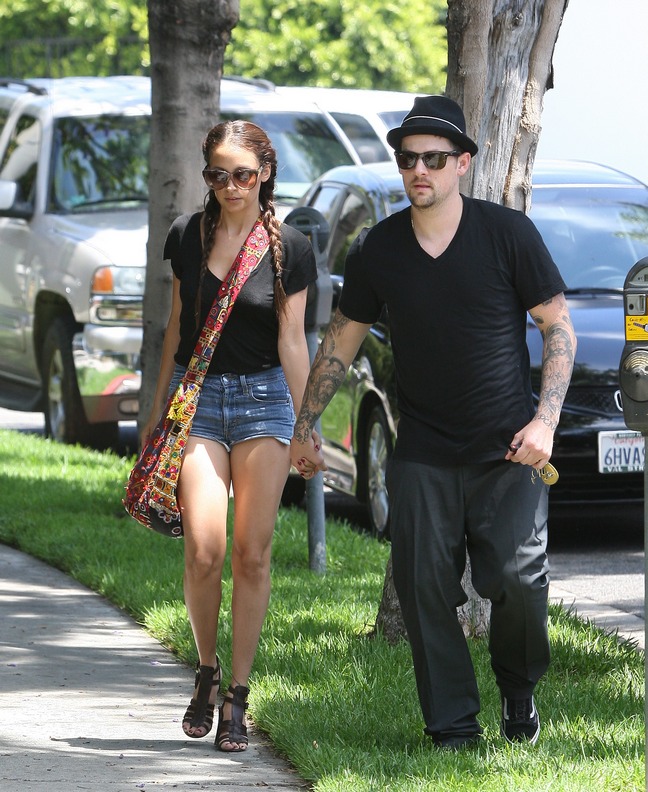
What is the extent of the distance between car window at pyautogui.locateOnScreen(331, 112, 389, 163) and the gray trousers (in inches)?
333

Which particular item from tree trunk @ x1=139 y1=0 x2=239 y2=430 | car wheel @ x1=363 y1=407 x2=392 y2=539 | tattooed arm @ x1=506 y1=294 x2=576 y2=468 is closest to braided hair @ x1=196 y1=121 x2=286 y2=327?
tattooed arm @ x1=506 y1=294 x2=576 y2=468

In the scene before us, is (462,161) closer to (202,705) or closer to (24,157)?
(202,705)

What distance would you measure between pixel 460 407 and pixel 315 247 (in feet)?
8.59

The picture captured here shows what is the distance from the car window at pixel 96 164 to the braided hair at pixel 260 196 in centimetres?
689

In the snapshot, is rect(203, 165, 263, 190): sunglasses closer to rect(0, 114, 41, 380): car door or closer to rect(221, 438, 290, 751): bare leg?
rect(221, 438, 290, 751): bare leg

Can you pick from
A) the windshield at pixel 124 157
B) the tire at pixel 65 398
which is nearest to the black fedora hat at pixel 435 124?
the tire at pixel 65 398

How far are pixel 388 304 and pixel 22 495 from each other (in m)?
5.41

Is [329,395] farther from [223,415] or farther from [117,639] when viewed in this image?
[117,639]

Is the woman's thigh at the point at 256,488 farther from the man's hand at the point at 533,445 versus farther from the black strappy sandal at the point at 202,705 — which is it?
the man's hand at the point at 533,445

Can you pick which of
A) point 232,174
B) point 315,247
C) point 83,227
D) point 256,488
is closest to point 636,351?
point 256,488

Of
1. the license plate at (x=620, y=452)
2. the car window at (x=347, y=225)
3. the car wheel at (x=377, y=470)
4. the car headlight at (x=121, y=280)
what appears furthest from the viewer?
the car headlight at (x=121, y=280)

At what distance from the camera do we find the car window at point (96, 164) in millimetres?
12336

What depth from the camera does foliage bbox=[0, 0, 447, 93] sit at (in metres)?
30.9

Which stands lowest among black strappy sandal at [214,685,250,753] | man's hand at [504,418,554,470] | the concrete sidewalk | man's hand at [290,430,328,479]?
the concrete sidewalk
